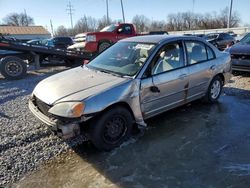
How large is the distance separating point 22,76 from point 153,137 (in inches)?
304

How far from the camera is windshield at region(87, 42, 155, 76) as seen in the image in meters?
4.61

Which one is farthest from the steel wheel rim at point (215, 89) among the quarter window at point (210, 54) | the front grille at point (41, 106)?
the front grille at point (41, 106)

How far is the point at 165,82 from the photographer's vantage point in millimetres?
4738

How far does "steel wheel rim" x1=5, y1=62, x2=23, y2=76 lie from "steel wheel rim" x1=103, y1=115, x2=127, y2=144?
769 centimetres

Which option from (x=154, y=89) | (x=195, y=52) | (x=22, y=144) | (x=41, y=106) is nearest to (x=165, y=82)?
(x=154, y=89)

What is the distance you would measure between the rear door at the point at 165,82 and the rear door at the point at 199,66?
0.21m

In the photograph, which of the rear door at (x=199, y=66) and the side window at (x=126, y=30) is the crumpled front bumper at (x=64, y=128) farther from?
the side window at (x=126, y=30)

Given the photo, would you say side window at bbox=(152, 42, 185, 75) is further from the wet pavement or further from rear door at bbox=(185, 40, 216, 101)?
the wet pavement

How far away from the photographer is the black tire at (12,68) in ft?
34.1

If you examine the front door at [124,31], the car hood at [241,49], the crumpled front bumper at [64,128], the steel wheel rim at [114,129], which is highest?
the front door at [124,31]

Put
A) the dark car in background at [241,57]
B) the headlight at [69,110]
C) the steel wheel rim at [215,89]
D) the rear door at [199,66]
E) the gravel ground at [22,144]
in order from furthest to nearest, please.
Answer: the dark car in background at [241,57], the steel wheel rim at [215,89], the rear door at [199,66], the gravel ground at [22,144], the headlight at [69,110]

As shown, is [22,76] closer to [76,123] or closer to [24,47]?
[24,47]

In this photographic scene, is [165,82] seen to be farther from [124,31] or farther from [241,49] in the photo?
[124,31]

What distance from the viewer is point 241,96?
693cm
